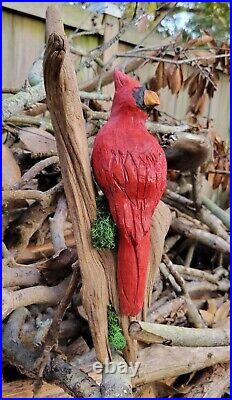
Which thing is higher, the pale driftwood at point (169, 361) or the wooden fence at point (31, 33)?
the wooden fence at point (31, 33)

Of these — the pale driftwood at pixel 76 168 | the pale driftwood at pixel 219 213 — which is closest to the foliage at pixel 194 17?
the pale driftwood at pixel 219 213

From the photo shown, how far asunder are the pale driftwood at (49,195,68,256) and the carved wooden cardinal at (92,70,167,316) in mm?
251

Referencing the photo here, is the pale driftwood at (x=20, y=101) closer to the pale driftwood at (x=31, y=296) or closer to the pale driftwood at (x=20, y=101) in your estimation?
the pale driftwood at (x=20, y=101)

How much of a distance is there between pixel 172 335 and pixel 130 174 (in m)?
0.29

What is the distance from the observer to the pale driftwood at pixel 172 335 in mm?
729

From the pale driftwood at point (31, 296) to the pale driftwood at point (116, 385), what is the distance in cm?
17

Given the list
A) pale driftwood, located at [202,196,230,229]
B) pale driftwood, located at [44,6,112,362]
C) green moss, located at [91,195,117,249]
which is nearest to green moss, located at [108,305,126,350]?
pale driftwood, located at [44,6,112,362]

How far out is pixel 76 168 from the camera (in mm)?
680

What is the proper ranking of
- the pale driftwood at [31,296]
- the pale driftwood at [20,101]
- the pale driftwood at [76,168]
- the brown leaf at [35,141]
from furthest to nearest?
the brown leaf at [35,141]
the pale driftwood at [20,101]
the pale driftwood at [31,296]
the pale driftwood at [76,168]

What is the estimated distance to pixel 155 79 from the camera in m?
1.39

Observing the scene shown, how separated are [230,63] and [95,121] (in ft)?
1.80

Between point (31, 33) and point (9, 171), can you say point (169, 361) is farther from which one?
point (31, 33)

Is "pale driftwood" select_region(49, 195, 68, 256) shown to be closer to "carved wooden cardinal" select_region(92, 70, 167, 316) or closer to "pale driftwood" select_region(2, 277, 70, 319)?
"pale driftwood" select_region(2, 277, 70, 319)

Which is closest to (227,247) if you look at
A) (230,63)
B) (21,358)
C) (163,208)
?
(230,63)
